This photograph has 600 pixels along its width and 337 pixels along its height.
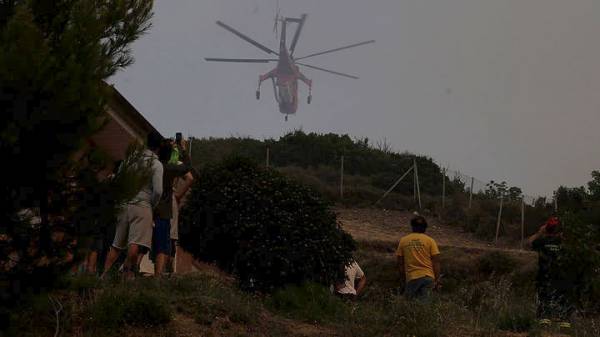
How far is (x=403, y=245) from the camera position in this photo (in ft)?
39.5

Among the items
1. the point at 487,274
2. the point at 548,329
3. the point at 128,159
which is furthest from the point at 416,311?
the point at 487,274

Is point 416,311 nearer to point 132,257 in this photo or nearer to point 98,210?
point 132,257

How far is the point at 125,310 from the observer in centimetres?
895

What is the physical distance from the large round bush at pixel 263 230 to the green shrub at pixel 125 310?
8.89 ft

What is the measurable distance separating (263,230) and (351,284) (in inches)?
72.1

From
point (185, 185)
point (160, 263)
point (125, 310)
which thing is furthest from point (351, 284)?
point (125, 310)

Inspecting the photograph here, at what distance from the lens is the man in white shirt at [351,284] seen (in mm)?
12844

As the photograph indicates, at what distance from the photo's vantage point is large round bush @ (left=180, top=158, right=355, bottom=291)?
11.9 meters

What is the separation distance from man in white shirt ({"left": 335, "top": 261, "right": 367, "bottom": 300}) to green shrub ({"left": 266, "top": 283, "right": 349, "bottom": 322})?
0.94 meters

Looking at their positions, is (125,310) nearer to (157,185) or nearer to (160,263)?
(157,185)

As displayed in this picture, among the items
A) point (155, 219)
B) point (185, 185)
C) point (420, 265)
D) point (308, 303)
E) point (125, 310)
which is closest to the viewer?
point (125, 310)

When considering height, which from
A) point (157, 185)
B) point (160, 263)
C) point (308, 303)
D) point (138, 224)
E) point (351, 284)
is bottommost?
point (308, 303)

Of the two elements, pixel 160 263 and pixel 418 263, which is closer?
pixel 160 263

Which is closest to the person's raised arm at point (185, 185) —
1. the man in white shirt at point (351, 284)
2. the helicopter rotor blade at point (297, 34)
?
the man in white shirt at point (351, 284)
